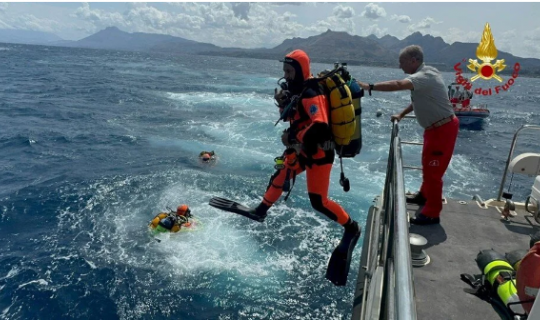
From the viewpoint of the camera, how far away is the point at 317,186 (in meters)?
4.96

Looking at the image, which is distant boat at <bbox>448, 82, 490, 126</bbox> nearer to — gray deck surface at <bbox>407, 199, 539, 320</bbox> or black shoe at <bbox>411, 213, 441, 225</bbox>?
gray deck surface at <bbox>407, 199, 539, 320</bbox>

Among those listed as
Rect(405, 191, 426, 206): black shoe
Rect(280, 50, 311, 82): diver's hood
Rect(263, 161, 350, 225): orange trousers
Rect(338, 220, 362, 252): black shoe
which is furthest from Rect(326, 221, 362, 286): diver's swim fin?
Rect(280, 50, 311, 82): diver's hood

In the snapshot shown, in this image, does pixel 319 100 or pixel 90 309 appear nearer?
pixel 319 100

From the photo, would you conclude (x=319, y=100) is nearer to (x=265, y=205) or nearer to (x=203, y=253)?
(x=265, y=205)

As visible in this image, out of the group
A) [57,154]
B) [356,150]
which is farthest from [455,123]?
[57,154]

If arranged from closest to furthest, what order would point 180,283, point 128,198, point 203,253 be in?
point 180,283 < point 203,253 < point 128,198

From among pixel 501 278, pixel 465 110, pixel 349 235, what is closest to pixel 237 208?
pixel 349 235

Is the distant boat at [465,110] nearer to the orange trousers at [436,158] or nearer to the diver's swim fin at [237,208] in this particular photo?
the orange trousers at [436,158]

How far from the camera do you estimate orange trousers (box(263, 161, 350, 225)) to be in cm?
491

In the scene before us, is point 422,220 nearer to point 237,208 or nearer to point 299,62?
point 237,208

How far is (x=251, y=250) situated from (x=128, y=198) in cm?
676

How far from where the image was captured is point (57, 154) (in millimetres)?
22172

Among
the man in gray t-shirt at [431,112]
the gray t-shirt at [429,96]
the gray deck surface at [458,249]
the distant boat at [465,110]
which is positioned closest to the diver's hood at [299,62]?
the man in gray t-shirt at [431,112]

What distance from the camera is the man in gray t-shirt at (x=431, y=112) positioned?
16.1ft
